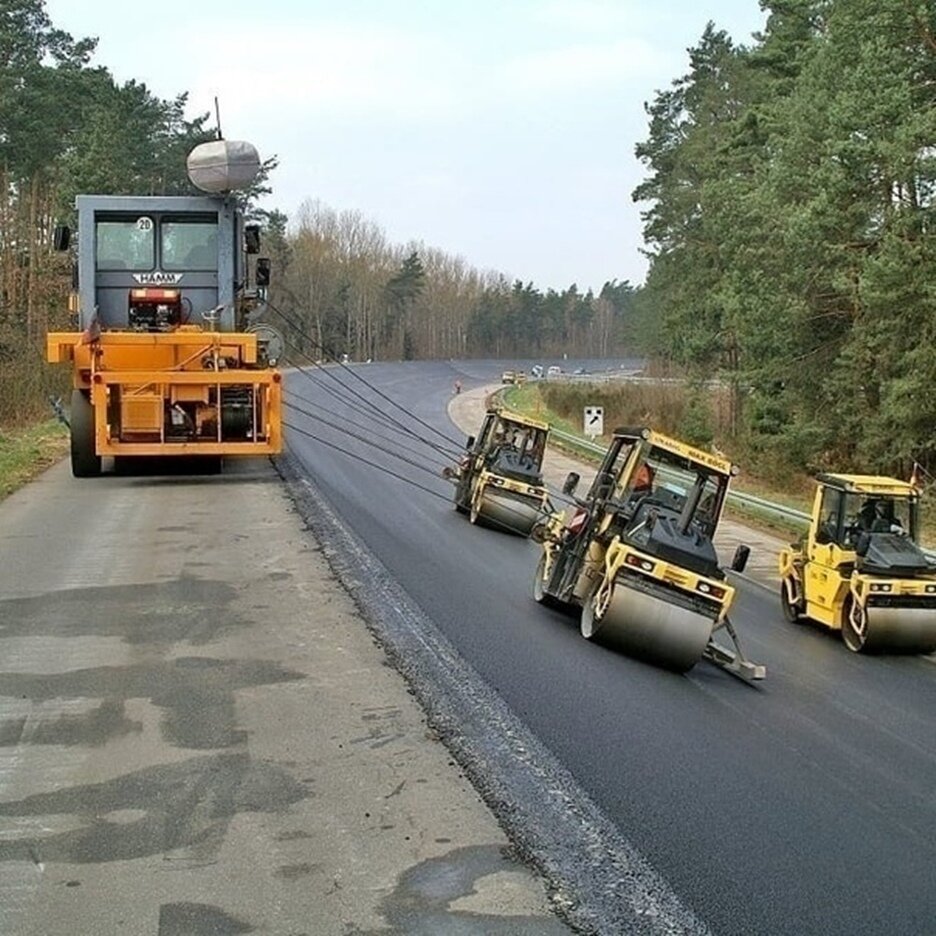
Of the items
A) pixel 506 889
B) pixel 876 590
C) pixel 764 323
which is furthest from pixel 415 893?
pixel 764 323

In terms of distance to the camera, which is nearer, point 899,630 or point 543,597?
point 899,630

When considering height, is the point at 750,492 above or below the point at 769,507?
below

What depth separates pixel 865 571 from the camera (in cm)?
1216

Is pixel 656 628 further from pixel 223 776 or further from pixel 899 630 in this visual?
pixel 223 776

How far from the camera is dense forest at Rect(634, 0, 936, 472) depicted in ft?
88.7

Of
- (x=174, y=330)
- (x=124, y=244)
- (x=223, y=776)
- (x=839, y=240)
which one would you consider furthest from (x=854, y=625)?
(x=839, y=240)

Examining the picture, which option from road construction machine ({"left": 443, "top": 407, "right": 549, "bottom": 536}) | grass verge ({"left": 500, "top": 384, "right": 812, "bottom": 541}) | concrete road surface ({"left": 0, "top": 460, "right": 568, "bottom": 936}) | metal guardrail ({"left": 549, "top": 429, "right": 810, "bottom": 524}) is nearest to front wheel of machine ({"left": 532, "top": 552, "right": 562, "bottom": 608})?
concrete road surface ({"left": 0, "top": 460, "right": 568, "bottom": 936})

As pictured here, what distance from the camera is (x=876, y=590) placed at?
38.9 feet

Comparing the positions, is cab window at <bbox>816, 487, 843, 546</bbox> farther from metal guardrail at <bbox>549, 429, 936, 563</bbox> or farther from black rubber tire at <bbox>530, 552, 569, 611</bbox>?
metal guardrail at <bbox>549, 429, 936, 563</bbox>

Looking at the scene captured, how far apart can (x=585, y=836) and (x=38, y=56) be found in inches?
1828

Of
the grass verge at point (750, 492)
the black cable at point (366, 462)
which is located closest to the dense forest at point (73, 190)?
the black cable at point (366, 462)

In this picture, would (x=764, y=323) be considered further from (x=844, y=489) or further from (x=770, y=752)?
(x=770, y=752)

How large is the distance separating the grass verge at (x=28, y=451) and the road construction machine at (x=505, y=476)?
6.46 meters

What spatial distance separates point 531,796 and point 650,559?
429 centimetres
